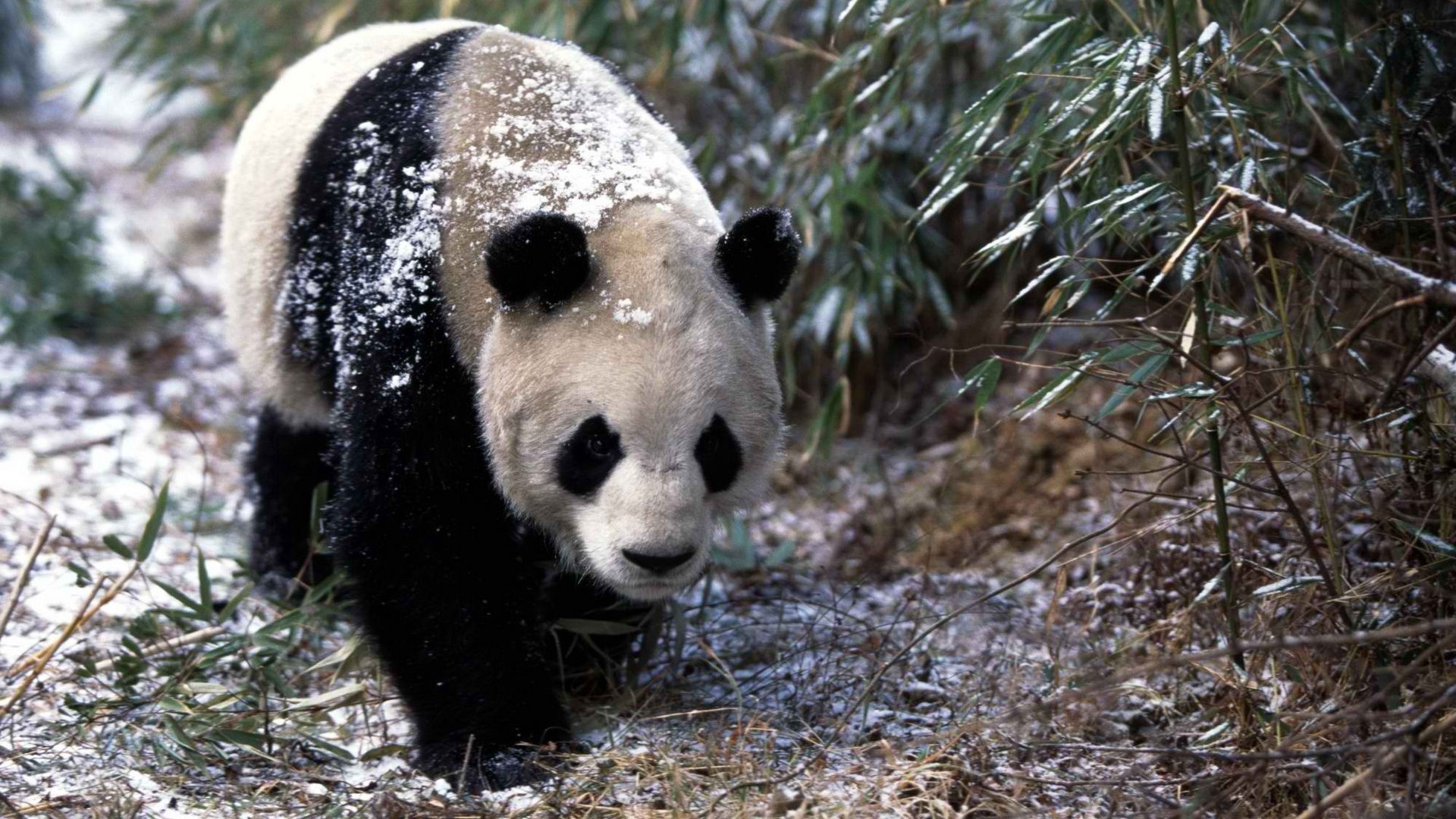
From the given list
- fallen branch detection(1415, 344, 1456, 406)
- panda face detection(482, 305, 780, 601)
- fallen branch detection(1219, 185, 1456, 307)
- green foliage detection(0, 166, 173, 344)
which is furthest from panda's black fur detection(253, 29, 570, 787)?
green foliage detection(0, 166, 173, 344)

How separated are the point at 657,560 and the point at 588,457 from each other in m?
0.26

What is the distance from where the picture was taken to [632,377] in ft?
8.16

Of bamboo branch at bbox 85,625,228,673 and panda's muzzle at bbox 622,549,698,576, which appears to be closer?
panda's muzzle at bbox 622,549,698,576

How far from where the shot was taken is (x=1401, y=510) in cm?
263

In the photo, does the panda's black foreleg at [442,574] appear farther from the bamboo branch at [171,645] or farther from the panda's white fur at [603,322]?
the bamboo branch at [171,645]

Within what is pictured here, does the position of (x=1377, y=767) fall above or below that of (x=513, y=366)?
below

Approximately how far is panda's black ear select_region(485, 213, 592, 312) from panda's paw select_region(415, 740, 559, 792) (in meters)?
0.96

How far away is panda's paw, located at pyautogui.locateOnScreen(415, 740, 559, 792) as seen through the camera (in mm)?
2652

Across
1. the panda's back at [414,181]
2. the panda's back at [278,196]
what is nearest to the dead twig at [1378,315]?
the panda's back at [414,181]

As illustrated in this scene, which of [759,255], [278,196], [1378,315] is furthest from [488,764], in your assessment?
[1378,315]

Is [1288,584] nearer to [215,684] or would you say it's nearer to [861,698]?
[861,698]

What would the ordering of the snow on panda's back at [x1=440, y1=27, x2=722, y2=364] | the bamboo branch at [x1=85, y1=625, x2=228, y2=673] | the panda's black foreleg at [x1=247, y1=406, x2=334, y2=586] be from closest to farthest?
the snow on panda's back at [x1=440, y1=27, x2=722, y2=364] < the bamboo branch at [x1=85, y1=625, x2=228, y2=673] < the panda's black foreleg at [x1=247, y1=406, x2=334, y2=586]

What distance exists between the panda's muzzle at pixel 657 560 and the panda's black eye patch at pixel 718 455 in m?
0.18

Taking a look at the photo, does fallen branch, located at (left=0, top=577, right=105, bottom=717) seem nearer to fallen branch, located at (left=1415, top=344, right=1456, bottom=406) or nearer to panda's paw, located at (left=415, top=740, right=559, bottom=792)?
panda's paw, located at (left=415, top=740, right=559, bottom=792)
